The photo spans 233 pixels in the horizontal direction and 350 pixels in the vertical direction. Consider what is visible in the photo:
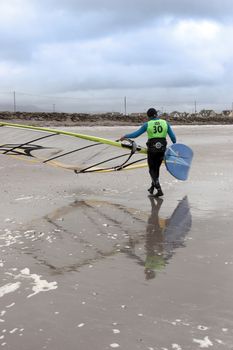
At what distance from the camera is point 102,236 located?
218 inches

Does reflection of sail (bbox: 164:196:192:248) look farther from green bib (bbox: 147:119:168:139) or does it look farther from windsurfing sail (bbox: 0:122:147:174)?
windsurfing sail (bbox: 0:122:147:174)

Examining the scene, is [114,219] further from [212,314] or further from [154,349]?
[154,349]

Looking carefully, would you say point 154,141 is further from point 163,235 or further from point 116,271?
point 116,271

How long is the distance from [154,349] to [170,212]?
13.7ft

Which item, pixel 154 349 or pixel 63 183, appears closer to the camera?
pixel 154 349

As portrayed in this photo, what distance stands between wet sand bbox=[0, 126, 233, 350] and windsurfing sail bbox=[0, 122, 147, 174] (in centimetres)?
200

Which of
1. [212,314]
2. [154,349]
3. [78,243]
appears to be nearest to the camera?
[154,349]

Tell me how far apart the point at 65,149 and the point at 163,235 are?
17.6ft

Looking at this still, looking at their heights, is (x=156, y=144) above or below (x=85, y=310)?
above

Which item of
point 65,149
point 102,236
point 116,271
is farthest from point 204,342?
point 65,149

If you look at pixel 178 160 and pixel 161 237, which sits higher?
pixel 178 160

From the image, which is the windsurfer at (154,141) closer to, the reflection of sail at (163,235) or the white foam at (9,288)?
the reflection of sail at (163,235)

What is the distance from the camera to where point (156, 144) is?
8570 mm

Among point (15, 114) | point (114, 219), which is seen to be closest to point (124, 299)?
point (114, 219)
